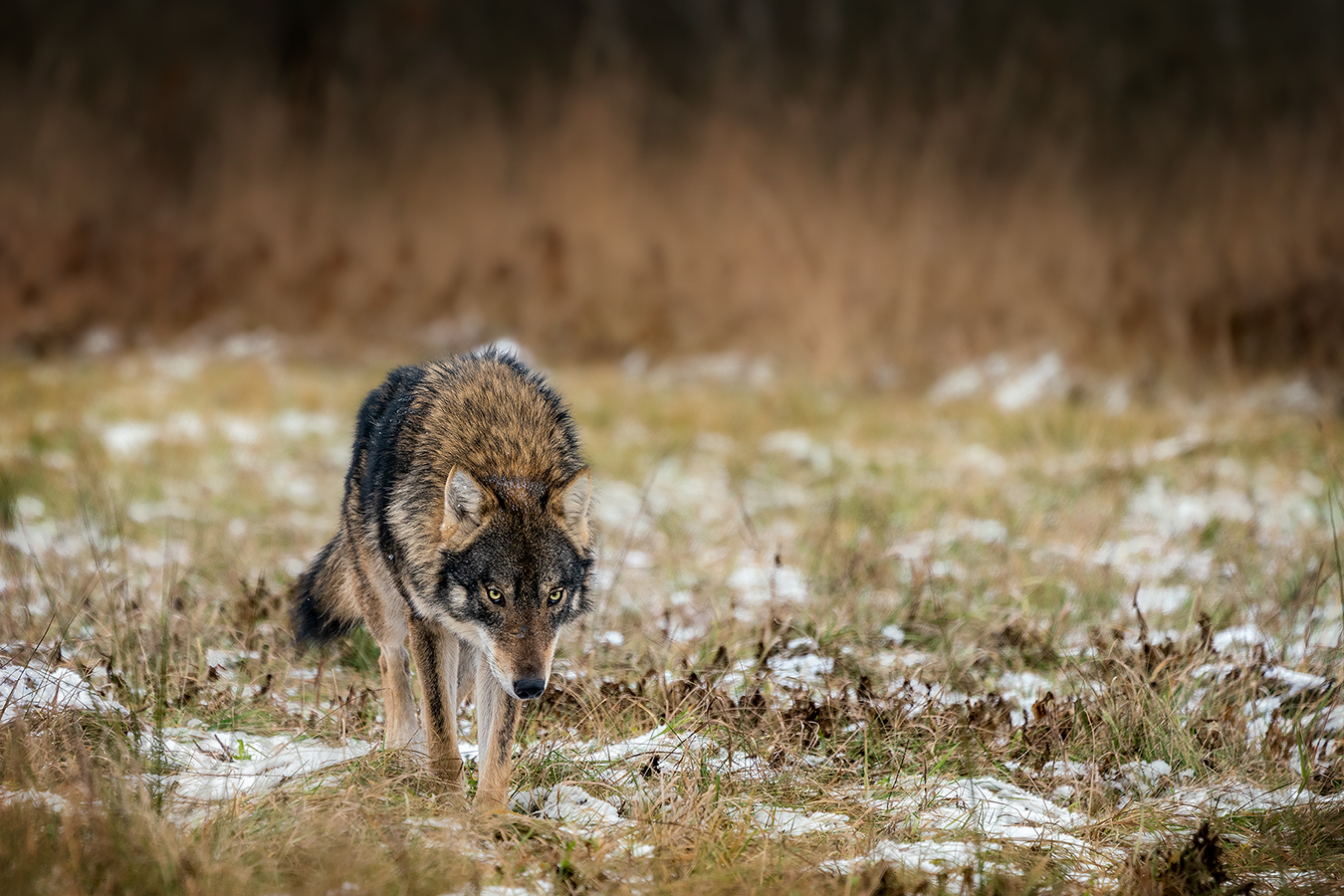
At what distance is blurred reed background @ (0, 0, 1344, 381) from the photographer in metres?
14.8

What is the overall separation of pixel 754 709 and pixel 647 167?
562 inches

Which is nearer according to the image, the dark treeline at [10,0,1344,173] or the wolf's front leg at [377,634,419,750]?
the wolf's front leg at [377,634,419,750]

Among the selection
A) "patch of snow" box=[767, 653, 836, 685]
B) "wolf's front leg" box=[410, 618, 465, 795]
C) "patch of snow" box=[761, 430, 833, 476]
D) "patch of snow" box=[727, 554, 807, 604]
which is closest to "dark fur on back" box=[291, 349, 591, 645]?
"wolf's front leg" box=[410, 618, 465, 795]

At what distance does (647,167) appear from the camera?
16.7 metres

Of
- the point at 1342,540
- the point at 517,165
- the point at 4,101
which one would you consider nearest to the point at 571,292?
the point at 517,165

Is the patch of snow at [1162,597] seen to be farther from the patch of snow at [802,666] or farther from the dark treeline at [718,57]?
the dark treeline at [718,57]

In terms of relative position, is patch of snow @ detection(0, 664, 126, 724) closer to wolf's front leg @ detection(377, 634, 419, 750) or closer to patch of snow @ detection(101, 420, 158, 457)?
wolf's front leg @ detection(377, 634, 419, 750)

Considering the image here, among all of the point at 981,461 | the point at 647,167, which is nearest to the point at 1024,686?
the point at 981,461

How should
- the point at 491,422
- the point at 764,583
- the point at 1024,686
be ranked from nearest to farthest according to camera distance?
the point at 491,422 < the point at 1024,686 < the point at 764,583

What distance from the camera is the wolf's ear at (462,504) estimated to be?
3.02 meters

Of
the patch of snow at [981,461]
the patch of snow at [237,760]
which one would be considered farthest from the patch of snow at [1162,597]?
the patch of snow at [237,760]

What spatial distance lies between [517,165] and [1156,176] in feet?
31.7

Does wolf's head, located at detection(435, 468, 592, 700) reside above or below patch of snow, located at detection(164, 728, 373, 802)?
above

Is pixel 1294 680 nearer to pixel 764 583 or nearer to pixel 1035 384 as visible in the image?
pixel 764 583
